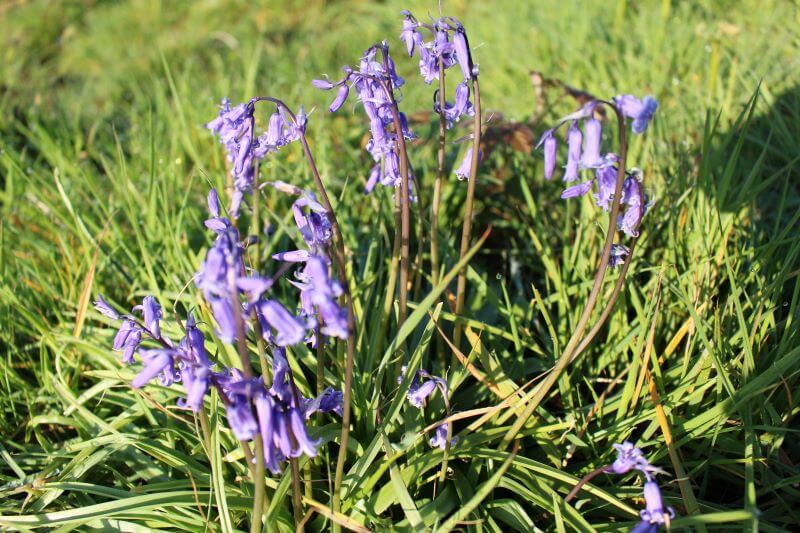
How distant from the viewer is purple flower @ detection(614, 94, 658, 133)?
1.69 meters

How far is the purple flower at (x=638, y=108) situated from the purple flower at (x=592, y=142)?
9 cm

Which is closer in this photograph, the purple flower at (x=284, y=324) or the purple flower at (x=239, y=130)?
the purple flower at (x=284, y=324)

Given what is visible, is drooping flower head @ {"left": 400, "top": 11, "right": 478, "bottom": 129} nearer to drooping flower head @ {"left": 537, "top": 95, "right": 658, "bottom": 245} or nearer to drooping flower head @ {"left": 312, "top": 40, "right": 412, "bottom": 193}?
drooping flower head @ {"left": 312, "top": 40, "right": 412, "bottom": 193}

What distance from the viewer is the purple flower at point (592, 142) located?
71.0 inches

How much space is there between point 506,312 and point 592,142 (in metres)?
1.21

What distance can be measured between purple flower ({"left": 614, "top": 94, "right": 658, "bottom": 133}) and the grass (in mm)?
790

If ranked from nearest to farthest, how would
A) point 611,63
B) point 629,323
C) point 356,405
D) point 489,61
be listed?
1. point 356,405
2. point 629,323
3. point 611,63
4. point 489,61

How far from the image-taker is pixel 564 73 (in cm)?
518

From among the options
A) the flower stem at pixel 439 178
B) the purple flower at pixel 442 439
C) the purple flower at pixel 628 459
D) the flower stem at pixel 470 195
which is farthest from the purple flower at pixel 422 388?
the purple flower at pixel 628 459

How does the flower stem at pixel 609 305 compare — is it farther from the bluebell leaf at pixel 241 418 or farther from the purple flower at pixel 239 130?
the purple flower at pixel 239 130

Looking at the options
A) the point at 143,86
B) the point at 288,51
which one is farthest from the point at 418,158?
the point at 143,86

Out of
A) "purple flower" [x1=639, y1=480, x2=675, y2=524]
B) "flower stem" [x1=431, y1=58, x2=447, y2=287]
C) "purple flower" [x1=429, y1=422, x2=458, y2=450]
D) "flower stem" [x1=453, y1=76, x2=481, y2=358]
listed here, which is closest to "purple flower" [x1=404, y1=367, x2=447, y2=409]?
"purple flower" [x1=429, y1=422, x2=458, y2=450]

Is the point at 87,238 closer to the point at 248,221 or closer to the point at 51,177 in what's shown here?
the point at 248,221

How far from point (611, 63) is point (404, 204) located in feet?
11.6
